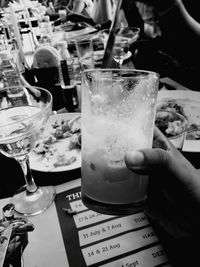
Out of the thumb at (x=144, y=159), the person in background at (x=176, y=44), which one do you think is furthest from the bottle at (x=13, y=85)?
the person in background at (x=176, y=44)

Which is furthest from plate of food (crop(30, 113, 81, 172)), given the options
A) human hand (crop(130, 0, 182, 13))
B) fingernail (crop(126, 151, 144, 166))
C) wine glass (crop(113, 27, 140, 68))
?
human hand (crop(130, 0, 182, 13))

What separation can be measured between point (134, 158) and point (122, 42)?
50.7 inches

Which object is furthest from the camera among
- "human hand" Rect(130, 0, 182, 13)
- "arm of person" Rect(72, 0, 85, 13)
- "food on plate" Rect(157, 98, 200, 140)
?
"arm of person" Rect(72, 0, 85, 13)

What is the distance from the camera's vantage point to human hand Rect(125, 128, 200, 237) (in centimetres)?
49

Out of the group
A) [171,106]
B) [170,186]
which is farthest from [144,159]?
[171,106]

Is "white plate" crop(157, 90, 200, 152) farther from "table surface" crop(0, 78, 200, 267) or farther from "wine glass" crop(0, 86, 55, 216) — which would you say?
"wine glass" crop(0, 86, 55, 216)

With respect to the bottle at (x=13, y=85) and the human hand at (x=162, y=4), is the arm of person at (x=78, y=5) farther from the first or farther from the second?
the bottle at (x=13, y=85)

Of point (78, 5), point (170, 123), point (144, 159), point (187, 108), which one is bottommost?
point (78, 5)

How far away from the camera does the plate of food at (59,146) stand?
0.84m

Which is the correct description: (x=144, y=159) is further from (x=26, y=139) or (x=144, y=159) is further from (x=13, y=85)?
(x=13, y=85)

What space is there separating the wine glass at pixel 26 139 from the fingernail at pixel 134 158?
12.0 inches

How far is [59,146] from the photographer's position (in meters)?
0.97

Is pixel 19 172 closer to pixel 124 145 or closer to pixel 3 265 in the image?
pixel 3 265

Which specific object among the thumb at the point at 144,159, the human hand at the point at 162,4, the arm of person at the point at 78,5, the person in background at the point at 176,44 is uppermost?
the human hand at the point at 162,4
